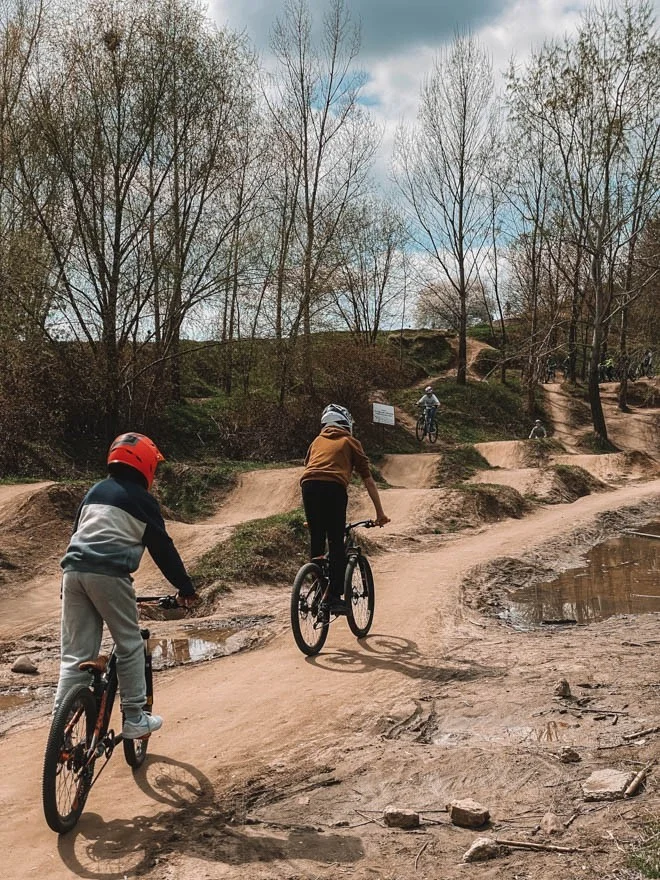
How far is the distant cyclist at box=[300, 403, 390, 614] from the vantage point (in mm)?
7070

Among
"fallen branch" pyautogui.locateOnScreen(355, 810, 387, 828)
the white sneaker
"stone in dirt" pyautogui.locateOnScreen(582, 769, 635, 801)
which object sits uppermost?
the white sneaker

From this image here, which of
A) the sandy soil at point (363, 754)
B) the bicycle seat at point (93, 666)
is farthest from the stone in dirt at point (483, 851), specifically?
the bicycle seat at point (93, 666)

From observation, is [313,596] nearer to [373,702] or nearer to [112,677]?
[373,702]

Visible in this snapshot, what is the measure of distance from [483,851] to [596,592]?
7.42 metres

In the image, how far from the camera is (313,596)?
707 cm

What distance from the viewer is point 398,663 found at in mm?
6812

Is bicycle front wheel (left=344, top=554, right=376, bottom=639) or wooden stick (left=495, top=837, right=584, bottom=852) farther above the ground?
bicycle front wheel (left=344, top=554, right=376, bottom=639)

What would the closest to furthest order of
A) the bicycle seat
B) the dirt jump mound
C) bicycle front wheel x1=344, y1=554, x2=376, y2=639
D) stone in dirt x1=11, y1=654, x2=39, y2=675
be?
the bicycle seat
stone in dirt x1=11, y1=654, x2=39, y2=675
bicycle front wheel x1=344, y1=554, x2=376, y2=639
the dirt jump mound

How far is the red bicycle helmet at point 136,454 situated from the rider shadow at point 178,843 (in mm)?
1757

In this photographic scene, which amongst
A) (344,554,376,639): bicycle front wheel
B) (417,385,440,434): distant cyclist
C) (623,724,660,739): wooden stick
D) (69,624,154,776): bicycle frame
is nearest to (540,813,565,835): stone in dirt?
(623,724,660,739): wooden stick

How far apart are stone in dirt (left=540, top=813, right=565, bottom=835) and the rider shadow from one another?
851mm

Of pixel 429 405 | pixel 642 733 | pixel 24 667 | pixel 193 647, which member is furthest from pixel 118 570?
pixel 429 405

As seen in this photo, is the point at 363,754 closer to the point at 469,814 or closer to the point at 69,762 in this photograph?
the point at 469,814

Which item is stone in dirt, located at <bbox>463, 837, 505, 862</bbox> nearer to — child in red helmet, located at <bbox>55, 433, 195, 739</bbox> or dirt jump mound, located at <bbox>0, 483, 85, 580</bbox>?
child in red helmet, located at <bbox>55, 433, 195, 739</bbox>
